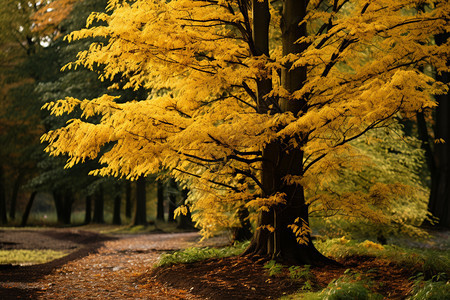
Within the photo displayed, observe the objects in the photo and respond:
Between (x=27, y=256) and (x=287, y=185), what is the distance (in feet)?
29.3

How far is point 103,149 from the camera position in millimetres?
19969

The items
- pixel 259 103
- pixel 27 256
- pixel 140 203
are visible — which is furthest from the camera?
pixel 140 203

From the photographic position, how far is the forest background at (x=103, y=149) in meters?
12.1

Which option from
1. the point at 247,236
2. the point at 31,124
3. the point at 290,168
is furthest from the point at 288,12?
the point at 31,124

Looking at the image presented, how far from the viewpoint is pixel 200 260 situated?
925 cm

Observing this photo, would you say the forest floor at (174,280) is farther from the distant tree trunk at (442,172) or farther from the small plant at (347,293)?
the distant tree trunk at (442,172)

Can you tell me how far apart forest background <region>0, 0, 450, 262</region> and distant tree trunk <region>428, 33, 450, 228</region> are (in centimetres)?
4

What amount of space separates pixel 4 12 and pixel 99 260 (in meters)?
21.2

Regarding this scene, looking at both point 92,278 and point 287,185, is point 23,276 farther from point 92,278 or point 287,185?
point 287,185

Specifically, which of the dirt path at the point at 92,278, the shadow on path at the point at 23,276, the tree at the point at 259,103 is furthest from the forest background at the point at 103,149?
the shadow on path at the point at 23,276

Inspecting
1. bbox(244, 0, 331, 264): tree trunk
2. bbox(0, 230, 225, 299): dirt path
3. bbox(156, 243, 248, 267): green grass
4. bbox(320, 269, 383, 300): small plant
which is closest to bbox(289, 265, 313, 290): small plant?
bbox(244, 0, 331, 264): tree trunk

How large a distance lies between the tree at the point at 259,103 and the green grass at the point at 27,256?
6.26 metres

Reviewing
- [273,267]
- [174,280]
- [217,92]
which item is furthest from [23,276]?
[217,92]

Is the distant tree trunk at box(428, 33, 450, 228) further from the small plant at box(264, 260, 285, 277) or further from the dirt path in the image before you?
→ the small plant at box(264, 260, 285, 277)
